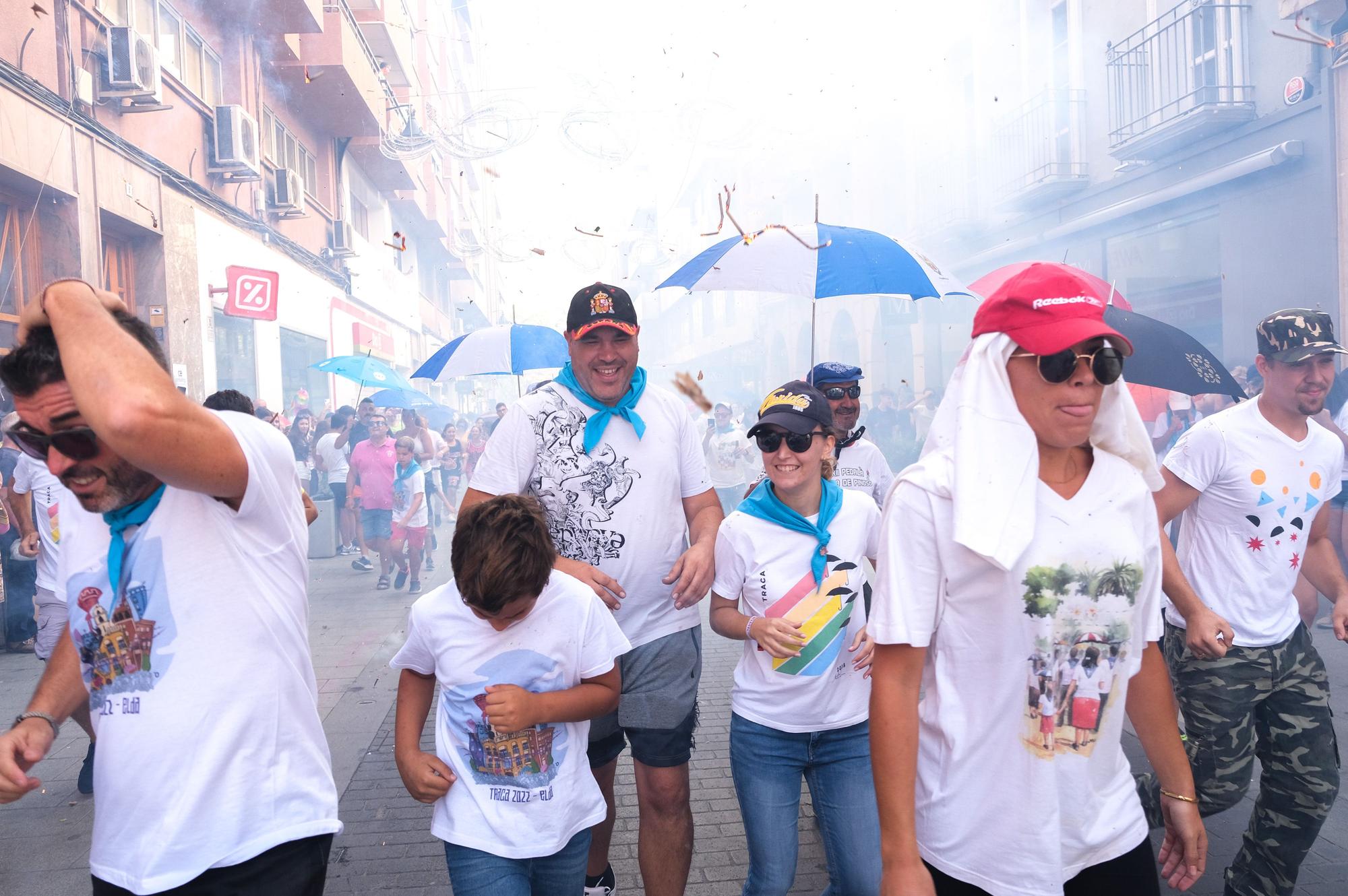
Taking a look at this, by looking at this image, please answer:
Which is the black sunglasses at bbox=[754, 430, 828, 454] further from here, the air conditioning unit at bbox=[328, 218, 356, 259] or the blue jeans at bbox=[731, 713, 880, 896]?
the air conditioning unit at bbox=[328, 218, 356, 259]

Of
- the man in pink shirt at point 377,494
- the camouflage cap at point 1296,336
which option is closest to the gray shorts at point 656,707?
the camouflage cap at point 1296,336

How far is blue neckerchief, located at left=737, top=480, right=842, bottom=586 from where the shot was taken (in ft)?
10.2

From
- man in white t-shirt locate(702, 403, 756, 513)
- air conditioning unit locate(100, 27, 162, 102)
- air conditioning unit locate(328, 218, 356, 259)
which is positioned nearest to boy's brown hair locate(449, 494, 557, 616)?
man in white t-shirt locate(702, 403, 756, 513)

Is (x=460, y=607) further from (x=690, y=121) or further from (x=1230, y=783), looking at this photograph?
(x=690, y=121)

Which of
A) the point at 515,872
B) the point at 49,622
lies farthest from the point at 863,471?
the point at 49,622

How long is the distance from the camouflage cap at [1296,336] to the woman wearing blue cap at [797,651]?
67.2 inches

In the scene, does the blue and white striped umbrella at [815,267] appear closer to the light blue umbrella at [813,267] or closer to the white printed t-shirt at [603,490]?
the light blue umbrella at [813,267]

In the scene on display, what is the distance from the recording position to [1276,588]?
11.3 ft

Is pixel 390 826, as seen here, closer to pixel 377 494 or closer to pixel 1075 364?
pixel 1075 364

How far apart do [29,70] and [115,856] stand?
9.60 metres

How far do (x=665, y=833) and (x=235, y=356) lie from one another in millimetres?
14100

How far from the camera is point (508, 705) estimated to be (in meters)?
2.44

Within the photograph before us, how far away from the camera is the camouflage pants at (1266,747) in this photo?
318 centimetres

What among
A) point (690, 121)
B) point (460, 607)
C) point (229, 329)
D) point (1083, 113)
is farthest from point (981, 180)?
point (460, 607)
